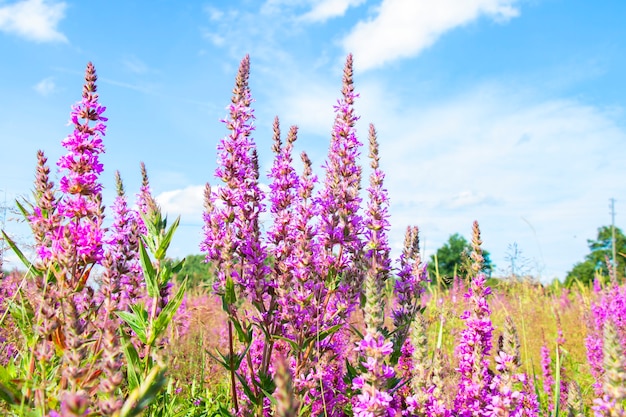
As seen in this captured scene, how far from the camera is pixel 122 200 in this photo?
4.02 meters

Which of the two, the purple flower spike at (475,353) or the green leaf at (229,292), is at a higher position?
the green leaf at (229,292)

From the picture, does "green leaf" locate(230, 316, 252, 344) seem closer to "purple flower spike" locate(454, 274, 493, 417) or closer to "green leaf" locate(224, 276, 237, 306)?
"green leaf" locate(224, 276, 237, 306)

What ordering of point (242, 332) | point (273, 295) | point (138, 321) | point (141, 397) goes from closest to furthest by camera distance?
point (141, 397) < point (138, 321) < point (242, 332) < point (273, 295)

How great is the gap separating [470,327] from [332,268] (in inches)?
41.2

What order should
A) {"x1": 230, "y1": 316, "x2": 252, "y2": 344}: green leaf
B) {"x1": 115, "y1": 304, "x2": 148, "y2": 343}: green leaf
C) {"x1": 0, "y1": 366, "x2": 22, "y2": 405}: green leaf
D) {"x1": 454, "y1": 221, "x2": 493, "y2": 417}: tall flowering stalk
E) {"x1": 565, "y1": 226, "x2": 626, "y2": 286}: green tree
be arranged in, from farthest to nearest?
{"x1": 565, "y1": 226, "x2": 626, "y2": 286}: green tree, {"x1": 230, "y1": 316, "x2": 252, "y2": 344}: green leaf, {"x1": 454, "y1": 221, "x2": 493, "y2": 417}: tall flowering stalk, {"x1": 115, "y1": 304, "x2": 148, "y2": 343}: green leaf, {"x1": 0, "y1": 366, "x2": 22, "y2": 405}: green leaf

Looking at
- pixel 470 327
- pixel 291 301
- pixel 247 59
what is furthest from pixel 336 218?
pixel 247 59

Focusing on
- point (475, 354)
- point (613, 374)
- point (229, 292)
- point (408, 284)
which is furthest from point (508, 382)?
point (229, 292)

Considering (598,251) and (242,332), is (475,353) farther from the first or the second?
(598,251)

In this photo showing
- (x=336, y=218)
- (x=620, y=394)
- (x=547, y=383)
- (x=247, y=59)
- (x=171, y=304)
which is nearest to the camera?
(x=620, y=394)

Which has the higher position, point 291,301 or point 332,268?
point 332,268

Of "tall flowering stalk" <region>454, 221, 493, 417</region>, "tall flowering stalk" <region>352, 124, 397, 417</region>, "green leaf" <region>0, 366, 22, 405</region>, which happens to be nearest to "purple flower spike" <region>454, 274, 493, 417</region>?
"tall flowering stalk" <region>454, 221, 493, 417</region>

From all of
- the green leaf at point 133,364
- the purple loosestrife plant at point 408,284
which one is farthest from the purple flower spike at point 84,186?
the purple loosestrife plant at point 408,284

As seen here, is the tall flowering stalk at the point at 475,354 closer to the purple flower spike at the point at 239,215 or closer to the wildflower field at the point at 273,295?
the wildflower field at the point at 273,295

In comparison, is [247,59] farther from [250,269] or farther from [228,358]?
[228,358]
